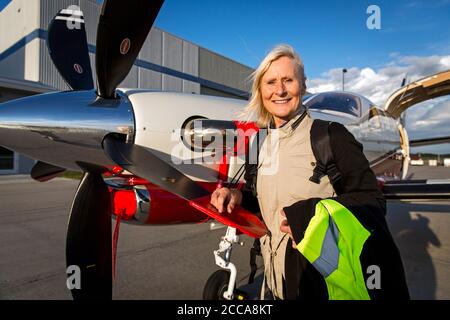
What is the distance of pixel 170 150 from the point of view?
2193 mm

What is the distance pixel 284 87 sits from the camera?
1394 mm

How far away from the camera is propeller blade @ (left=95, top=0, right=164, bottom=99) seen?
167 centimetres

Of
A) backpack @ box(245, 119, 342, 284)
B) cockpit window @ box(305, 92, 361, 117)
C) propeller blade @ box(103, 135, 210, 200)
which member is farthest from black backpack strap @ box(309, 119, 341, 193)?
cockpit window @ box(305, 92, 361, 117)

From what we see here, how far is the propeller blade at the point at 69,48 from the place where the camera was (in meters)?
2.68

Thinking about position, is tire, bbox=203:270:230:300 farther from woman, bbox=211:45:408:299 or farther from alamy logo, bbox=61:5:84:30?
alamy logo, bbox=61:5:84:30

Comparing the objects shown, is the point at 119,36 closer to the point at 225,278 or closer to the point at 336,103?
the point at 225,278

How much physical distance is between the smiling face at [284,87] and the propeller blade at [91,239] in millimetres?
1521

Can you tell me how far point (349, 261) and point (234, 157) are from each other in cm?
146

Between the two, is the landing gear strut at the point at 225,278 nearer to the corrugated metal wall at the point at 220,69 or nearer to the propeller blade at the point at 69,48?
the propeller blade at the point at 69,48

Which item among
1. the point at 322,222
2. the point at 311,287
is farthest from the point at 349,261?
the point at 311,287

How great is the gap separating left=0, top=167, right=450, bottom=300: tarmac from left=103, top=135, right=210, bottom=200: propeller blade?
1.43 m

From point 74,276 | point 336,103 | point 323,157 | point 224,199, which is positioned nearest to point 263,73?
point 323,157

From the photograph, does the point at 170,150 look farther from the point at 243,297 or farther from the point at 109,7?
the point at 243,297

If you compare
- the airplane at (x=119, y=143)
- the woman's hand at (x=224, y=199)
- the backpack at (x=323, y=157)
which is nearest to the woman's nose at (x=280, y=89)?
the backpack at (x=323, y=157)
